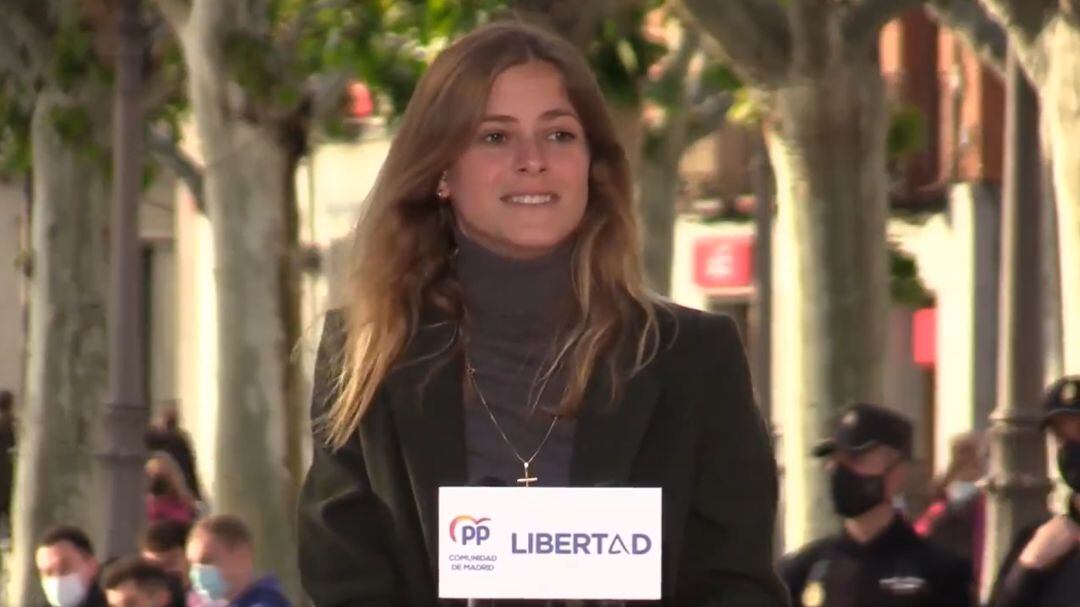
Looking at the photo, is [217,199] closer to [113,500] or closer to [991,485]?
[113,500]

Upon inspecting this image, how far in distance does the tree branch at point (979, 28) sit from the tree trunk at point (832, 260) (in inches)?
76.6

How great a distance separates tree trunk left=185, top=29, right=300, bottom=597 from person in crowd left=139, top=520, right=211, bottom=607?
20.3 feet

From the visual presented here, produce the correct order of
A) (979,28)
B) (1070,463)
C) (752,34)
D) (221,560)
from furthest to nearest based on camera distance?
(979,28) → (752,34) → (221,560) → (1070,463)

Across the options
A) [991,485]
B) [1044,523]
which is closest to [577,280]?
[1044,523]

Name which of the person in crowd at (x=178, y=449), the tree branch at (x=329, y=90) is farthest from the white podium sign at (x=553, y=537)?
the tree branch at (x=329, y=90)

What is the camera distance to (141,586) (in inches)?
478

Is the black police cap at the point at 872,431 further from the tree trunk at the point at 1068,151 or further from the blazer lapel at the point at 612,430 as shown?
the blazer lapel at the point at 612,430

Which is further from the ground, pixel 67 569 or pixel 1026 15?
pixel 1026 15

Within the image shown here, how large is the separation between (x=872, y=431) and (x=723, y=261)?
90.8 feet

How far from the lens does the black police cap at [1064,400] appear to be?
10727 mm

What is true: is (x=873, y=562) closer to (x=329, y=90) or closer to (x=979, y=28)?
(x=979, y=28)

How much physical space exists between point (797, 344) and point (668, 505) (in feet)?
47.5

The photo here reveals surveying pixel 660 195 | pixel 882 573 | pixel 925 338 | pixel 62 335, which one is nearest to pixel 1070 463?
pixel 882 573

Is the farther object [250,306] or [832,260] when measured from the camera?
[250,306]
